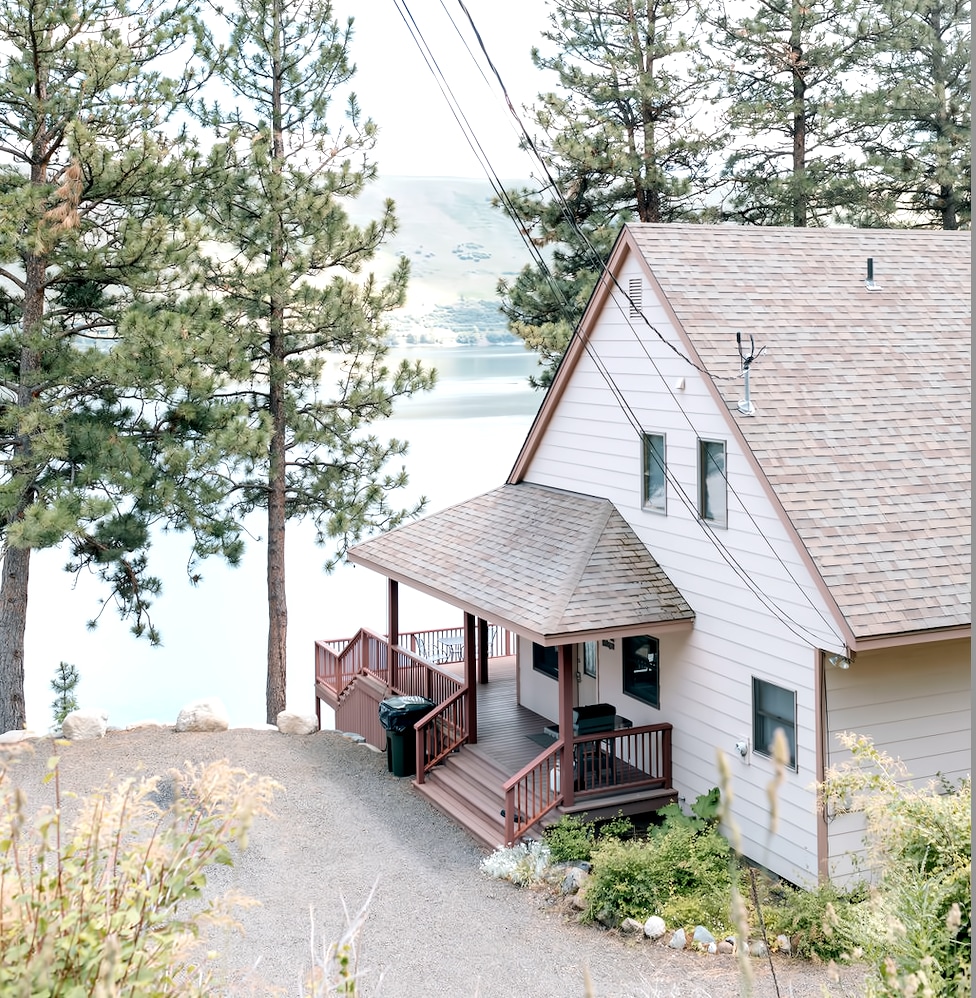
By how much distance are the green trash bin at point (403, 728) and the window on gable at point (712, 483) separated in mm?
5309

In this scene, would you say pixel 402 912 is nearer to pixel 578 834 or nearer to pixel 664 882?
pixel 578 834

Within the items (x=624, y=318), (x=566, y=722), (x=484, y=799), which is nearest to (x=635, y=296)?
(x=624, y=318)

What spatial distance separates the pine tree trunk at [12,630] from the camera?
19094mm

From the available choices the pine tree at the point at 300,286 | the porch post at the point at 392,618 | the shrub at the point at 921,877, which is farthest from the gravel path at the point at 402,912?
the pine tree at the point at 300,286

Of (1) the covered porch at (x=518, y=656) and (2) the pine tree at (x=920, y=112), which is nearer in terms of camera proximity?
(1) the covered porch at (x=518, y=656)

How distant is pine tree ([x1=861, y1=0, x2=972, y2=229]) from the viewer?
25.1 metres

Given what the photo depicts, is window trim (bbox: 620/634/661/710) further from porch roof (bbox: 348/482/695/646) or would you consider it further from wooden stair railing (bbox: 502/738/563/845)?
wooden stair railing (bbox: 502/738/563/845)

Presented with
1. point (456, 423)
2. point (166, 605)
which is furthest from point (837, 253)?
point (456, 423)

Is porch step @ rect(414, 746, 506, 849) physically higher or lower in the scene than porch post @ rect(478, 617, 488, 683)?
lower

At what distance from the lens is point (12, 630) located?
19312 millimetres

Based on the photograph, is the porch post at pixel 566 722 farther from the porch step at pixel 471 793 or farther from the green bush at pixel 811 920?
the green bush at pixel 811 920

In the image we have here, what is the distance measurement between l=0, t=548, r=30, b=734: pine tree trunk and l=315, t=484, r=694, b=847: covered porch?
5.76m

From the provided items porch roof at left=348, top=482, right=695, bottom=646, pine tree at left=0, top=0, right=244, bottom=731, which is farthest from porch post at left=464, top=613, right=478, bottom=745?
pine tree at left=0, top=0, right=244, bottom=731

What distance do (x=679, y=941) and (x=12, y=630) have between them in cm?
→ 1348
